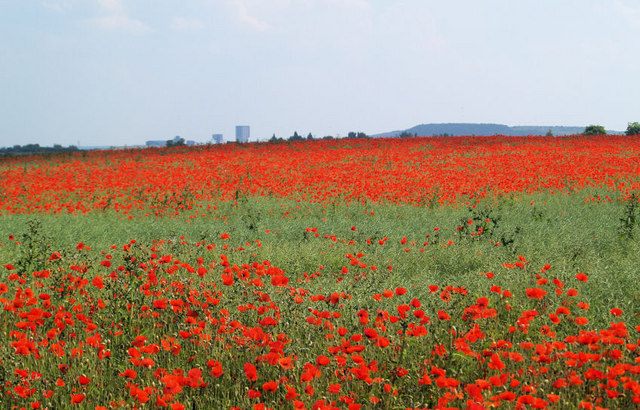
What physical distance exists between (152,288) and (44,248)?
2.29 meters

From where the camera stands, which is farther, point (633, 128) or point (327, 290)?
point (633, 128)

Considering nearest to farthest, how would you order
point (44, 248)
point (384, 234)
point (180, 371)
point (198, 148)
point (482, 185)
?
point (180, 371)
point (44, 248)
point (384, 234)
point (482, 185)
point (198, 148)

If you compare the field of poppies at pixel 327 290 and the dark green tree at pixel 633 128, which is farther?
the dark green tree at pixel 633 128

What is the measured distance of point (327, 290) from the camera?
5039mm

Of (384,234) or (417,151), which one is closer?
(384,234)

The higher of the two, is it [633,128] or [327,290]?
[633,128]

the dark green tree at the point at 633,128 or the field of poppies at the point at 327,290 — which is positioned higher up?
the dark green tree at the point at 633,128

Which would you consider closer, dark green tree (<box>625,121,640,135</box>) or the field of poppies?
the field of poppies

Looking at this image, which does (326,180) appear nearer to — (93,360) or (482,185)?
(482,185)

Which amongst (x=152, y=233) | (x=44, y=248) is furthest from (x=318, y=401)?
(x=152, y=233)

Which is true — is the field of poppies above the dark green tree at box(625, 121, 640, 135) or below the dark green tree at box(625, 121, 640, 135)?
below

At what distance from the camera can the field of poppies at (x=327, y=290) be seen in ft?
9.59

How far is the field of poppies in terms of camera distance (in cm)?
292

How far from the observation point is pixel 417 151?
73.0 feet
